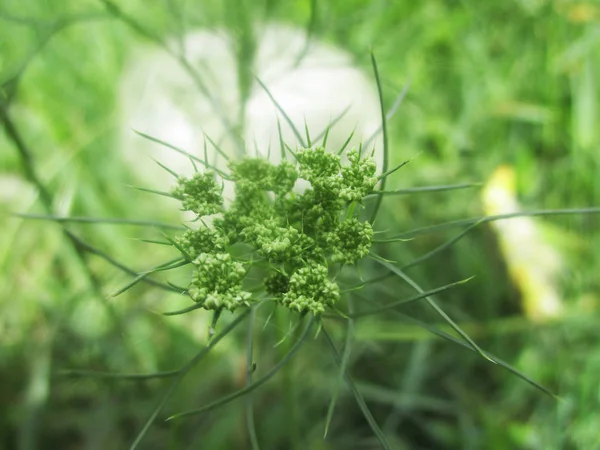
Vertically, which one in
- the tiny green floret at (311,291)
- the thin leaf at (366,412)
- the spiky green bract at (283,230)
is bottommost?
the thin leaf at (366,412)

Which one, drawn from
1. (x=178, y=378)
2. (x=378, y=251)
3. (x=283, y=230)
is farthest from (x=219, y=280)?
(x=378, y=251)

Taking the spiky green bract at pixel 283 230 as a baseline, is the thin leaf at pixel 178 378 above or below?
below

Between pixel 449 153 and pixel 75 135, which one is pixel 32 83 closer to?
pixel 75 135

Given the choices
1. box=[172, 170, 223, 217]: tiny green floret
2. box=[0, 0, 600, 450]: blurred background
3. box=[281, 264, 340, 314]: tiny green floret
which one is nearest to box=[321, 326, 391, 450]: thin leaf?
box=[281, 264, 340, 314]: tiny green floret

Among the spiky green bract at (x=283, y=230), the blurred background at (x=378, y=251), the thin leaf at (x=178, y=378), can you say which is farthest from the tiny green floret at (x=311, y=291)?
the blurred background at (x=378, y=251)

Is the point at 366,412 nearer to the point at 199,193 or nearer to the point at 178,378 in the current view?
the point at 178,378

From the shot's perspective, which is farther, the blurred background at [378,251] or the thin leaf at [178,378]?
the blurred background at [378,251]

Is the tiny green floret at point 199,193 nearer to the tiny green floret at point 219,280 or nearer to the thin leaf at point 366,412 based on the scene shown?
the tiny green floret at point 219,280
